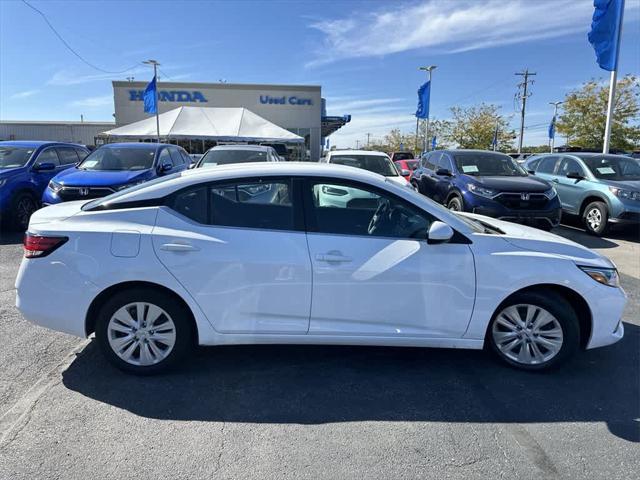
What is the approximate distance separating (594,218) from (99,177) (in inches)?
387

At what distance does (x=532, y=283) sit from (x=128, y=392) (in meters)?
3.04

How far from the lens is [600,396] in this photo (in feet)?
10.4

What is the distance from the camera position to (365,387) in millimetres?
3211

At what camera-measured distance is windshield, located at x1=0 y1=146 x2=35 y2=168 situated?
350 inches

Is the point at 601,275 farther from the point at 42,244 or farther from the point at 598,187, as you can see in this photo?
the point at 598,187

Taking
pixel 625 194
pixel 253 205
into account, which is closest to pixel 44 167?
pixel 253 205

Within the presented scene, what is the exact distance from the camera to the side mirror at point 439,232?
3.11 metres

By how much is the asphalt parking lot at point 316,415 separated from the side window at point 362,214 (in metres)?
1.12

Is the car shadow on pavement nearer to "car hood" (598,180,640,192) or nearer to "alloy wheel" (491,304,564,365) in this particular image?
"alloy wheel" (491,304,564,365)

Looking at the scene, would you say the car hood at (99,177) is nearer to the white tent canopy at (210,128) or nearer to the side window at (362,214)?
the side window at (362,214)

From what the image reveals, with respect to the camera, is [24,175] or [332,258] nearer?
[332,258]

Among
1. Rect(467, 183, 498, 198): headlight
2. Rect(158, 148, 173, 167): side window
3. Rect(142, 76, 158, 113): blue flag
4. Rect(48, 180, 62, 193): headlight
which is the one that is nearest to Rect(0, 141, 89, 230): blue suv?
Rect(48, 180, 62, 193): headlight

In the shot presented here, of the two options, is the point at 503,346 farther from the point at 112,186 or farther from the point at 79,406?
the point at 112,186

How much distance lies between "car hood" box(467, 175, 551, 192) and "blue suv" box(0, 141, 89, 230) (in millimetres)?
8750
